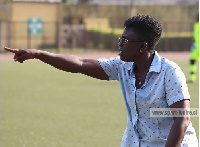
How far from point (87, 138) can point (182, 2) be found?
164ft

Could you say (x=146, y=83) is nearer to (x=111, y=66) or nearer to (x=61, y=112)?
(x=111, y=66)

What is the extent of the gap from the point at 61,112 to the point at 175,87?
7.61 m

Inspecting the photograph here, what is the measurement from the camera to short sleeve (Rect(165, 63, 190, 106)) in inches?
161

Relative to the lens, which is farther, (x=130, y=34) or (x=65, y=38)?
(x=65, y=38)

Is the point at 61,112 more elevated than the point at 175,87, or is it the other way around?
the point at 175,87

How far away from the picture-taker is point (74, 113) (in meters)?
11.4

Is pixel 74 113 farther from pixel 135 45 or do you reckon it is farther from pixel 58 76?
pixel 58 76

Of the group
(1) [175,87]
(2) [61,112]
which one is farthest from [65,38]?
(1) [175,87]

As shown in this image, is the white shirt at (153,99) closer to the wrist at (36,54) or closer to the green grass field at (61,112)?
the wrist at (36,54)

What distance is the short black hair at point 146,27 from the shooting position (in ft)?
14.2

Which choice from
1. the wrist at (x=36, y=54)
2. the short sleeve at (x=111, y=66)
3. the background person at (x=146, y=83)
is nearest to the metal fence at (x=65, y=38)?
the short sleeve at (x=111, y=66)

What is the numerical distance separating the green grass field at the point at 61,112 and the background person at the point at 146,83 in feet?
13.0

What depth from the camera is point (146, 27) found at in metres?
4.34

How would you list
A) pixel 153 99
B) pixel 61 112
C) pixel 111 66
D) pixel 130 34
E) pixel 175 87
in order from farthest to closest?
pixel 61 112, pixel 111 66, pixel 130 34, pixel 153 99, pixel 175 87
